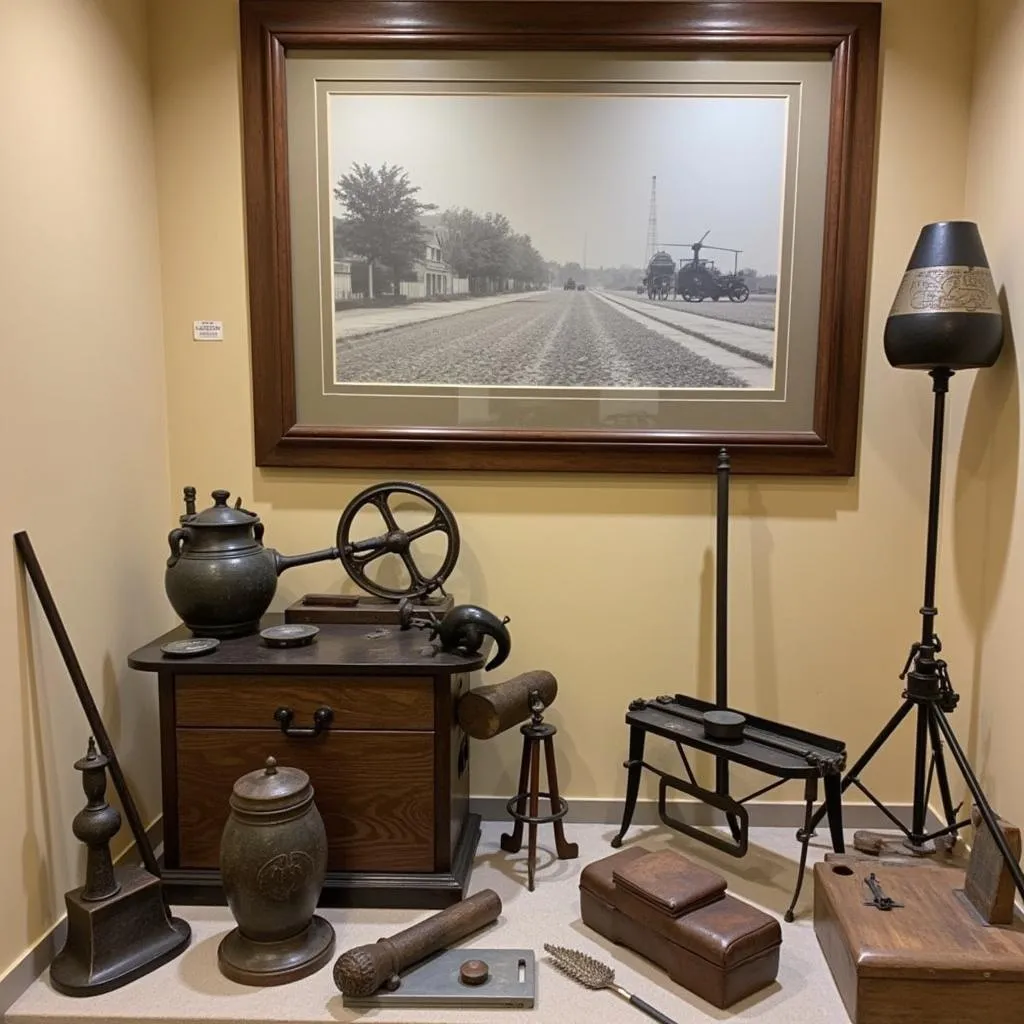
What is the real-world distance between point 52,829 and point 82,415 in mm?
1007

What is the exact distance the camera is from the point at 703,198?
2559 millimetres

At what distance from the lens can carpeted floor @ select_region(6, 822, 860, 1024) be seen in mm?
1839

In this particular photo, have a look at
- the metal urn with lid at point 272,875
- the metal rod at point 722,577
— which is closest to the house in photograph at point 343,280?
the metal rod at point 722,577

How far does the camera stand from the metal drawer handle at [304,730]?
7.16 ft

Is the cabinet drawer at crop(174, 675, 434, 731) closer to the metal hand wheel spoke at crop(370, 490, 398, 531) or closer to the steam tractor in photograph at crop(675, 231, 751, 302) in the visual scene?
the metal hand wheel spoke at crop(370, 490, 398, 531)

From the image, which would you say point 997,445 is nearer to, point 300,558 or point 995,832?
point 995,832

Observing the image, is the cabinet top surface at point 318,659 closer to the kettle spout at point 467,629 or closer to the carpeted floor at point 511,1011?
the kettle spout at point 467,629

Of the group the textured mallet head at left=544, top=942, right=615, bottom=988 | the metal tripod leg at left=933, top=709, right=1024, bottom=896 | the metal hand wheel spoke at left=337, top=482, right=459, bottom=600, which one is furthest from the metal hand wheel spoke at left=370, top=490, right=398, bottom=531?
the metal tripod leg at left=933, top=709, right=1024, bottom=896

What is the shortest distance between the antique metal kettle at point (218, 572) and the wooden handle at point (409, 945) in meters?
0.90

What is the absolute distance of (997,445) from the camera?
2.34m

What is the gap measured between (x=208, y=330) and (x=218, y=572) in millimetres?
822

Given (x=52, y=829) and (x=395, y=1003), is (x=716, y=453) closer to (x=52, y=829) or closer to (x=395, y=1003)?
(x=395, y=1003)

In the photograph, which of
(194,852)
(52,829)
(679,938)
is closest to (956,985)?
(679,938)

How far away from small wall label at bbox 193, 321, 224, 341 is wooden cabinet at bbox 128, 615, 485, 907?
3.23 feet
